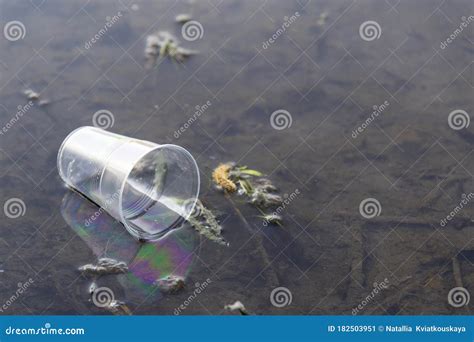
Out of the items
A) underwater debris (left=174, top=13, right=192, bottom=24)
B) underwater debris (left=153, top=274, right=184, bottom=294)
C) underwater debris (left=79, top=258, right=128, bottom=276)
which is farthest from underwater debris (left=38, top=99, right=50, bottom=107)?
underwater debris (left=153, top=274, right=184, bottom=294)

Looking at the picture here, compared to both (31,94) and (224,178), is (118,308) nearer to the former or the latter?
(224,178)

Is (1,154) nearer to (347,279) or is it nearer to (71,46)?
(71,46)

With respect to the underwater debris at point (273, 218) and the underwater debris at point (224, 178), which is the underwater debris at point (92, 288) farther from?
the underwater debris at point (273, 218)

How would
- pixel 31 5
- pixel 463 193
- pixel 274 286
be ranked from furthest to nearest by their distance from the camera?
pixel 31 5 → pixel 463 193 → pixel 274 286

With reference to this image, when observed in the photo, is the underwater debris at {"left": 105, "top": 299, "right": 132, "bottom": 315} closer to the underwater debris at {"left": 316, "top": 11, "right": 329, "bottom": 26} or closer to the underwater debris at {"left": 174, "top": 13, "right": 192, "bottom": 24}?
the underwater debris at {"left": 174, "top": 13, "right": 192, "bottom": 24}

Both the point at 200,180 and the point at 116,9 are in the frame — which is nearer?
the point at 200,180

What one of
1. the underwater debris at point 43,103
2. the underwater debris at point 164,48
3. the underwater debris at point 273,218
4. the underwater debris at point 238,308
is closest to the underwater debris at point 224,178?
the underwater debris at point 273,218

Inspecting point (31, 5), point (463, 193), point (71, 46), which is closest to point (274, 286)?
point (463, 193)
